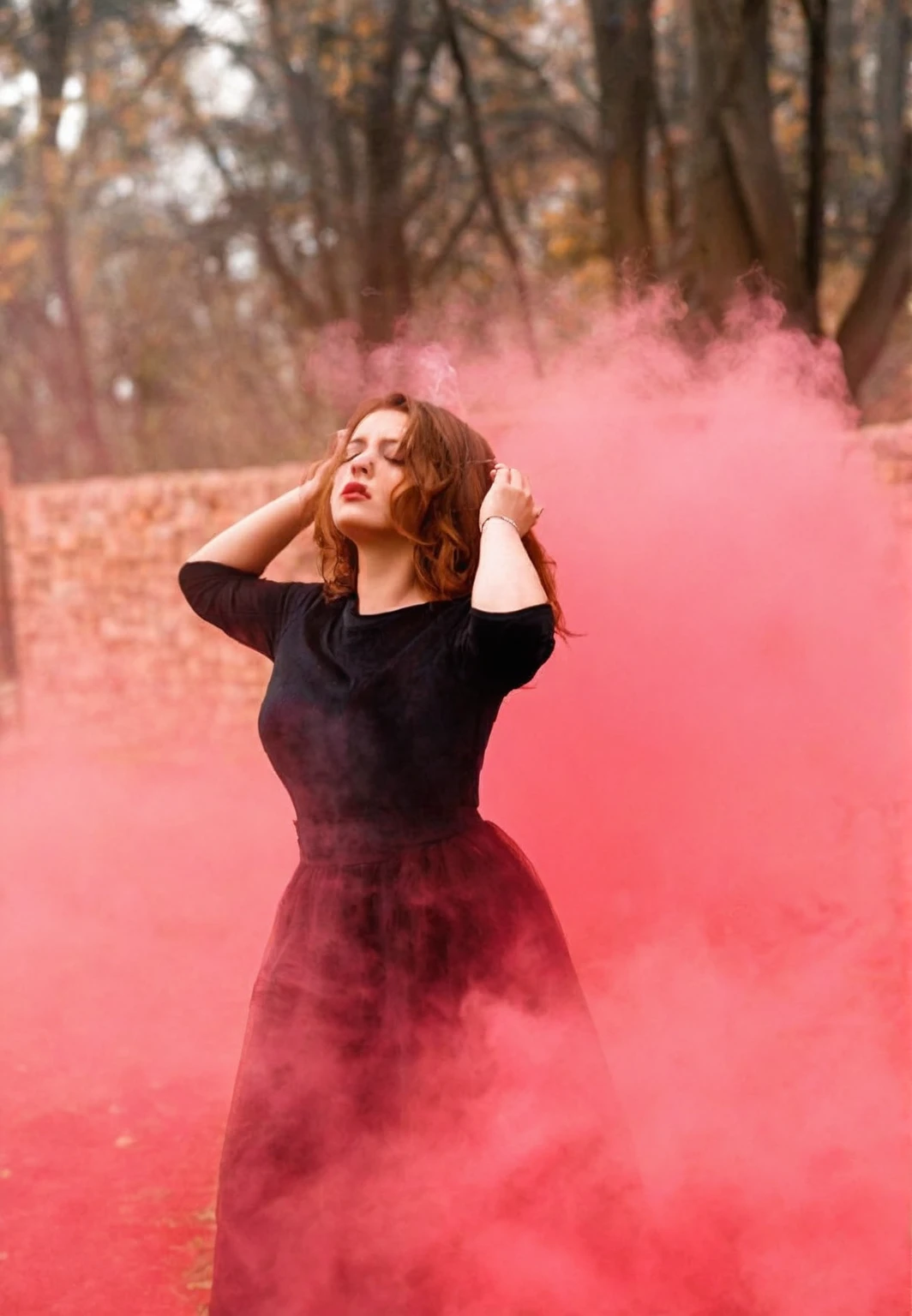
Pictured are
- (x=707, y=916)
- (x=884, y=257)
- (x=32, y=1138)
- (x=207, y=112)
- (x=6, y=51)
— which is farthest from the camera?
(x=207, y=112)

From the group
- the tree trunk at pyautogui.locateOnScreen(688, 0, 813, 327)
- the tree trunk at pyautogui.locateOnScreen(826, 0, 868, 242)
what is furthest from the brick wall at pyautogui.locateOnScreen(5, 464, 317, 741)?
the tree trunk at pyautogui.locateOnScreen(826, 0, 868, 242)

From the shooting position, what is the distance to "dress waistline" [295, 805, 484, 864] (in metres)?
2.48

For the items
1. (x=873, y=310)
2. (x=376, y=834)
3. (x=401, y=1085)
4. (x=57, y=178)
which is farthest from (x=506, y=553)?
(x=57, y=178)

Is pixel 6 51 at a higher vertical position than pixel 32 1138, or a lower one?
higher

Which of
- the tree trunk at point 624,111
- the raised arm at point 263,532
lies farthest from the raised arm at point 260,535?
the tree trunk at point 624,111

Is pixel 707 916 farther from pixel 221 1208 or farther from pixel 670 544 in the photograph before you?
pixel 221 1208

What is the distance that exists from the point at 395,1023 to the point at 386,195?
9250 millimetres

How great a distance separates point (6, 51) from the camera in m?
12.2

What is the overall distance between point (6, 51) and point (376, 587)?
1150cm

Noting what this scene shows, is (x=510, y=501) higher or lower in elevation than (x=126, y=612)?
higher

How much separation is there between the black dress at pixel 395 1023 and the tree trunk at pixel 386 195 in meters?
7.82

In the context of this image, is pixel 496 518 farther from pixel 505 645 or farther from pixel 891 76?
pixel 891 76

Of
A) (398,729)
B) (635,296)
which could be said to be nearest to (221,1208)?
(398,729)

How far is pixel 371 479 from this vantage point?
253cm
